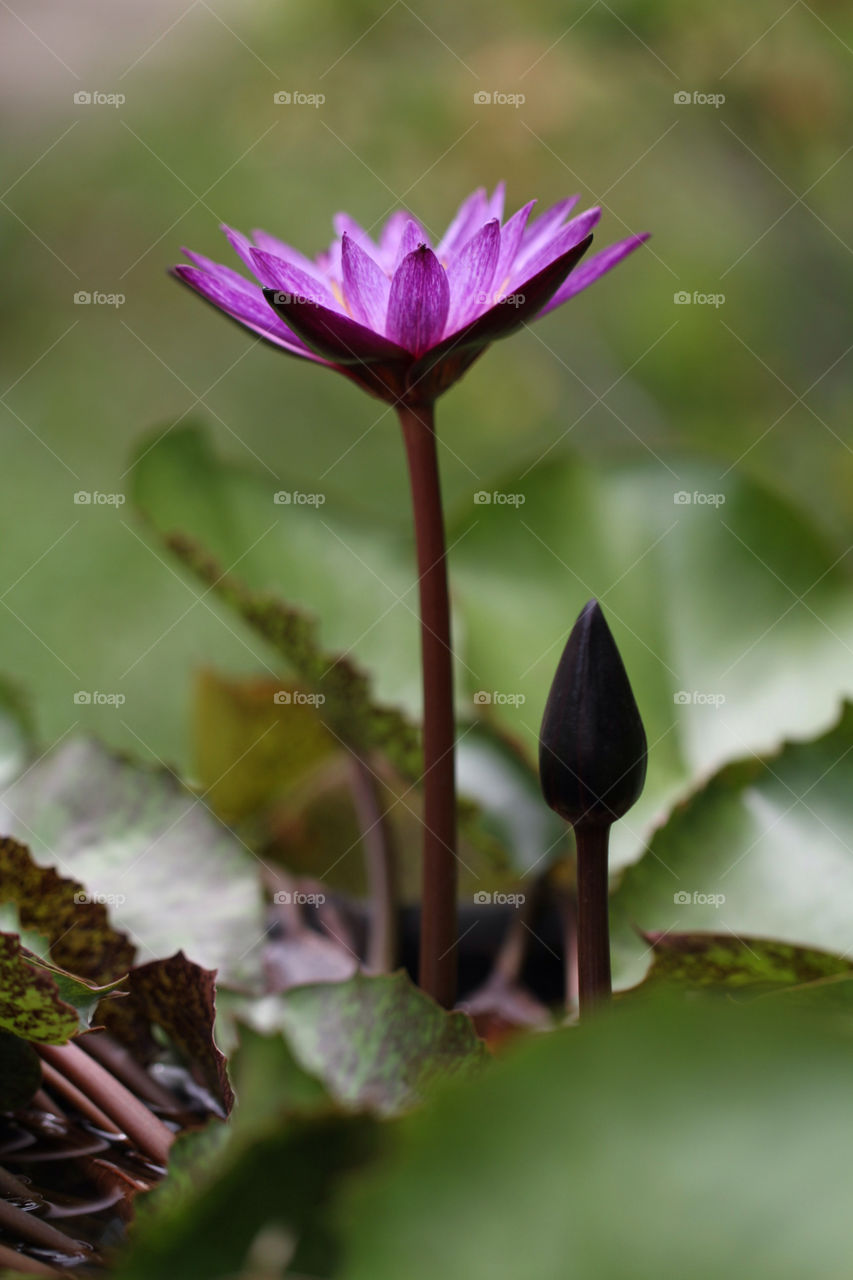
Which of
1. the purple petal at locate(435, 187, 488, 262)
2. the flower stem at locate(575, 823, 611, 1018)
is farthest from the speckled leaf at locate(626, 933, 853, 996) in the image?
the purple petal at locate(435, 187, 488, 262)

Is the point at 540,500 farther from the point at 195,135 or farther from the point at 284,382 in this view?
the point at 195,135

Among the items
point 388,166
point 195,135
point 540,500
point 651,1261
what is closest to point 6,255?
point 195,135

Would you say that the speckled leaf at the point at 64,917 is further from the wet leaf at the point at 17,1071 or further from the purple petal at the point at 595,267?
the purple petal at the point at 595,267

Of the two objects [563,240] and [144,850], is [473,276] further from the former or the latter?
[144,850]

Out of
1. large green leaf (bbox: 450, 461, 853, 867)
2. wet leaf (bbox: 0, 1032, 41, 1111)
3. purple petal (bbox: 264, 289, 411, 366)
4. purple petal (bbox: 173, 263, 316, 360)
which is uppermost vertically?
purple petal (bbox: 173, 263, 316, 360)

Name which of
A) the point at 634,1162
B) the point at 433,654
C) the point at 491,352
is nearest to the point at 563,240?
the point at 433,654

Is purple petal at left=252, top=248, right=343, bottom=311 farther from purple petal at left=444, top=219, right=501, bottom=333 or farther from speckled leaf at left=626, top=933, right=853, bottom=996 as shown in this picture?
speckled leaf at left=626, top=933, right=853, bottom=996
